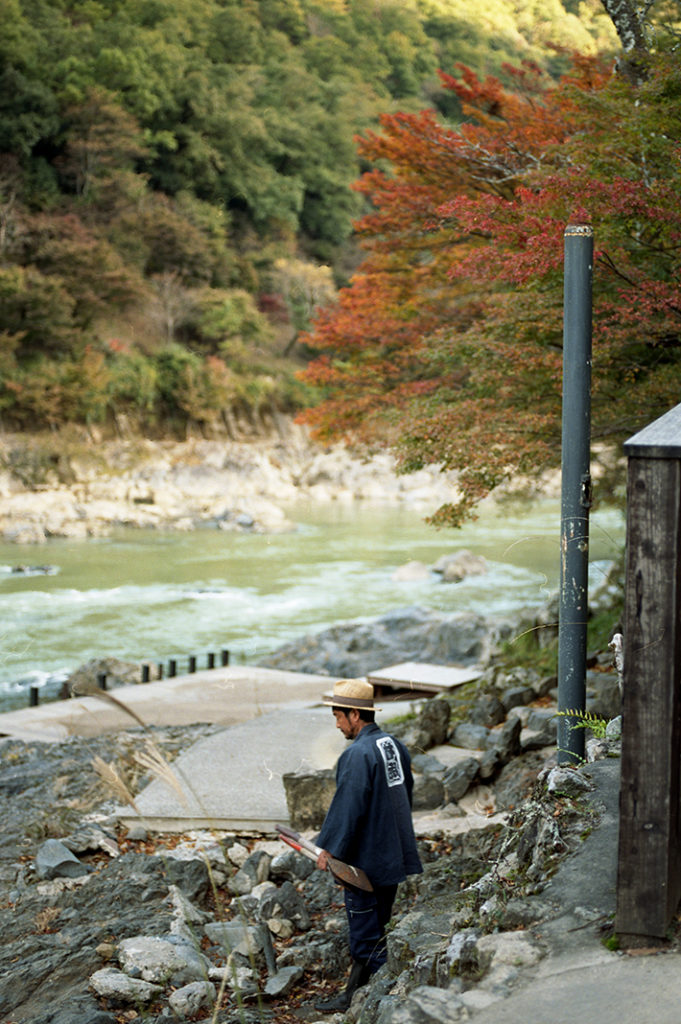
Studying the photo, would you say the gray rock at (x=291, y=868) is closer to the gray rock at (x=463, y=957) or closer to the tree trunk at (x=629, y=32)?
the gray rock at (x=463, y=957)

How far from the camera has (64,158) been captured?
38375mm

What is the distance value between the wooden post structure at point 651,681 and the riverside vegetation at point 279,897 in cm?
30

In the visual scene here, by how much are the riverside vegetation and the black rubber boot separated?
102mm

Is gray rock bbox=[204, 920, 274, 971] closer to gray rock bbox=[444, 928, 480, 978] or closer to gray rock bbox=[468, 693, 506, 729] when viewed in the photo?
gray rock bbox=[444, 928, 480, 978]

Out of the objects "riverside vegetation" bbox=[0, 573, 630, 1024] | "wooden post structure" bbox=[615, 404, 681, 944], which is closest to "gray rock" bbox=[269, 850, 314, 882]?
"riverside vegetation" bbox=[0, 573, 630, 1024]

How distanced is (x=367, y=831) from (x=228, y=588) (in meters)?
17.0

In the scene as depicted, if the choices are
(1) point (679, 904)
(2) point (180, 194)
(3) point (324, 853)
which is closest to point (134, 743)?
(3) point (324, 853)

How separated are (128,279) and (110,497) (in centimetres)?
942

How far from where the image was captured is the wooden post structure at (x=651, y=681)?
2.29 meters

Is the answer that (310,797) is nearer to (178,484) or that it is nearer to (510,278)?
(510,278)

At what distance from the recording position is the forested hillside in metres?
33.3

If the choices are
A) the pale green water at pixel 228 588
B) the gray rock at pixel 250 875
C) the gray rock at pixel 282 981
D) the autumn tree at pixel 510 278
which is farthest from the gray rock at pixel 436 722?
the pale green water at pixel 228 588

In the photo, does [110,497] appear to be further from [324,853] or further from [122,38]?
[324,853]

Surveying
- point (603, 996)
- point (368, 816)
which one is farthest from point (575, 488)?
point (603, 996)
